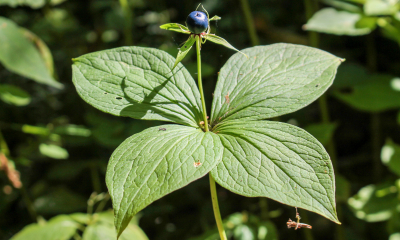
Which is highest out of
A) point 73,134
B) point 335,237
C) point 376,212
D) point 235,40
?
point 235,40

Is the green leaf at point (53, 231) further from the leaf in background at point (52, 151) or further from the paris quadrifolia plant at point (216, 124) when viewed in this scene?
the paris quadrifolia plant at point (216, 124)

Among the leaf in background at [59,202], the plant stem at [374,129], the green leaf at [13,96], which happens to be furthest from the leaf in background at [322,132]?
the green leaf at [13,96]

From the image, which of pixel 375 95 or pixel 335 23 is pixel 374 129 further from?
pixel 335 23

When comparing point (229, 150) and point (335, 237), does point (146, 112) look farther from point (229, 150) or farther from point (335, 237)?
point (335, 237)

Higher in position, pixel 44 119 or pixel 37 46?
pixel 37 46

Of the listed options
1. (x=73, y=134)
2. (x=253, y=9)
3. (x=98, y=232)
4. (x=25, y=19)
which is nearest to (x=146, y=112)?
(x=98, y=232)

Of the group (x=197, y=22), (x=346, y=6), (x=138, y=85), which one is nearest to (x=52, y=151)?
(x=138, y=85)
